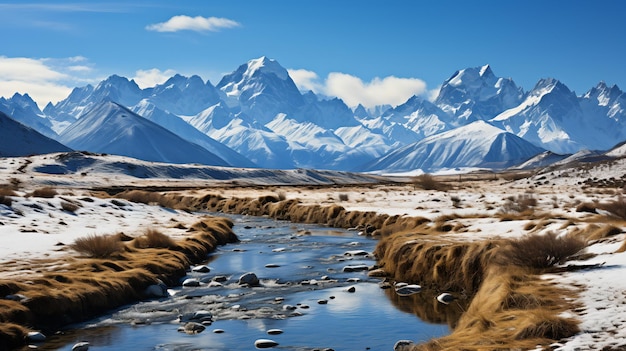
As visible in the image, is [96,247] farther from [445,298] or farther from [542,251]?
[542,251]

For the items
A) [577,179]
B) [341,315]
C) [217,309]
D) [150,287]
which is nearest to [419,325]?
[341,315]

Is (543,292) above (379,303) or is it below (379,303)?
above

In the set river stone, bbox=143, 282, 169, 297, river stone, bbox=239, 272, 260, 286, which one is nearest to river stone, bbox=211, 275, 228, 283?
river stone, bbox=239, 272, 260, 286

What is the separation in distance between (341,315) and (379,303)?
7.62 feet

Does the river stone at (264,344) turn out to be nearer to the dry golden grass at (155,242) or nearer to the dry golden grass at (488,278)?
the dry golden grass at (488,278)

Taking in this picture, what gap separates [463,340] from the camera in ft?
47.9

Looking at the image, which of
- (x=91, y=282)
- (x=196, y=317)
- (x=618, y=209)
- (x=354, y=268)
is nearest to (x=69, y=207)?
(x=354, y=268)

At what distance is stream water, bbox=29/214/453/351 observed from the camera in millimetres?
18328

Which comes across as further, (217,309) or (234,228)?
(234,228)

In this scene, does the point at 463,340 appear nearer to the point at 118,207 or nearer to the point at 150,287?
the point at 150,287

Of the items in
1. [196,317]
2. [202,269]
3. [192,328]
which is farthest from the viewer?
[202,269]

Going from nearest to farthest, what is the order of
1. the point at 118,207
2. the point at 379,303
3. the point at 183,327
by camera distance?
the point at 183,327 → the point at 379,303 → the point at 118,207

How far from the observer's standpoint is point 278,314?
Result: 72.0ft

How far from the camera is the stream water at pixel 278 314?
18328 millimetres
